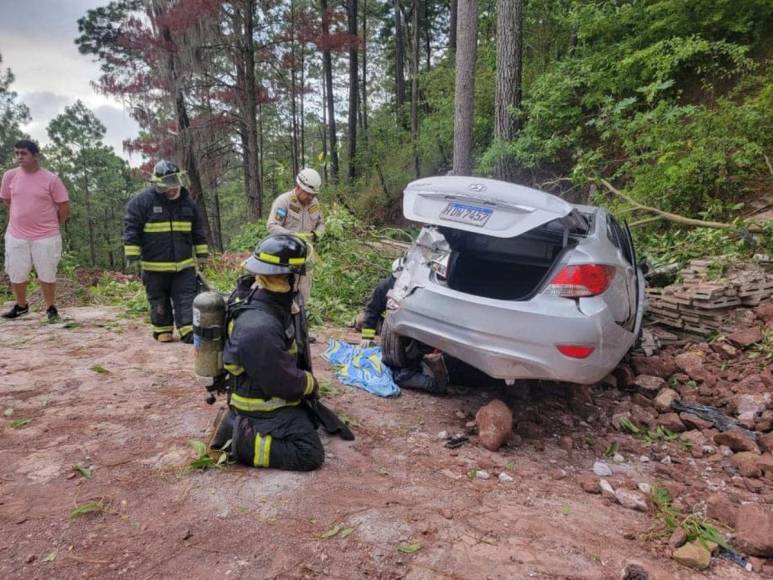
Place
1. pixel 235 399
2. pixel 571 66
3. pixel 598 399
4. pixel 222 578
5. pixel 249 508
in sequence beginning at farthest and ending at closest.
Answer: pixel 571 66 < pixel 598 399 < pixel 235 399 < pixel 249 508 < pixel 222 578

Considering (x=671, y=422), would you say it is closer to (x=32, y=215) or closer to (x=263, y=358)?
(x=263, y=358)

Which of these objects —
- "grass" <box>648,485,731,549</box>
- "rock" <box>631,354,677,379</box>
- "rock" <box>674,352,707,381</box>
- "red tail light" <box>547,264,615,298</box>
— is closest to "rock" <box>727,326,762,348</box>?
"rock" <box>674,352,707,381</box>

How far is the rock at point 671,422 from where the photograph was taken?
12.1 ft

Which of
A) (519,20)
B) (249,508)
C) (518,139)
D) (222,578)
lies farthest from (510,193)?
(519,20)

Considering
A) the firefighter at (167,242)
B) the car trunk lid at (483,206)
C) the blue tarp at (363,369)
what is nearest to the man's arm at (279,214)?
the firefighter at (167,242)

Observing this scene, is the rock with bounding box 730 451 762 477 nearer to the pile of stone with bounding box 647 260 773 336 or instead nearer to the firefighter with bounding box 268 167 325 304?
the pile of stone with bounding box 647 260 773 336

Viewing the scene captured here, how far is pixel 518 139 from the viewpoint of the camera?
940 cm

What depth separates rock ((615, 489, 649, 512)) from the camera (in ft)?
8.93

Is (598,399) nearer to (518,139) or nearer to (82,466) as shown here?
(82,466)

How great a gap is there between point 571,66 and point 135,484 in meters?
10.2

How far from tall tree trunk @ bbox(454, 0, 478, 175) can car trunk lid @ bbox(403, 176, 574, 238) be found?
628cm

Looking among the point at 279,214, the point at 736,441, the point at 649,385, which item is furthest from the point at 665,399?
the point at 279,214

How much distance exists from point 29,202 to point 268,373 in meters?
4.53

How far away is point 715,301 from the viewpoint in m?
5.00
